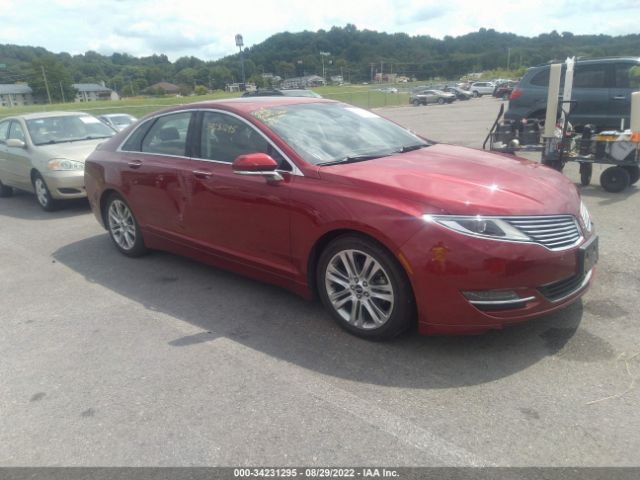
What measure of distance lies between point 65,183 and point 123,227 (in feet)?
9.69

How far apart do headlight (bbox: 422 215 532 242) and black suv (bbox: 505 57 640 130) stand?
7.85 metres

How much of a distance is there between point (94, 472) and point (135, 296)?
2.32 meters

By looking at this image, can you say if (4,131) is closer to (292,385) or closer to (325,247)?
(325,247)

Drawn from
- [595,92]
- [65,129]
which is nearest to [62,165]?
[65,129]

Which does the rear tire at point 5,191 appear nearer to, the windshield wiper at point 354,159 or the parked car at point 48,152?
the parked car at point 48,152

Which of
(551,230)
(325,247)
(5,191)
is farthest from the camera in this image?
(5,191)

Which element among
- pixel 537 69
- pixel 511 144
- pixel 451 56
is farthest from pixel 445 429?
pixel 451 56

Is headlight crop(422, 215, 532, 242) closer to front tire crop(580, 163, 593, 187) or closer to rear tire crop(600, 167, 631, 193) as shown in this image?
rear tire crop(600, 167, 631, 193)

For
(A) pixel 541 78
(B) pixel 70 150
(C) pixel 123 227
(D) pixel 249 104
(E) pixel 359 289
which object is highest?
(D) pixel 249 104

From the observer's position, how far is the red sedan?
309cm

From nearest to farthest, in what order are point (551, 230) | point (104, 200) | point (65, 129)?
point (551, 230), point (104, 200), point (65, 129)

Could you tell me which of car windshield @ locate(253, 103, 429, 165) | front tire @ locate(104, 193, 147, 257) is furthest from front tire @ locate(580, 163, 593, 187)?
front tire @ locate(104, 193, 147, 257)

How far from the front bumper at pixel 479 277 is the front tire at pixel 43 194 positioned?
276 inches

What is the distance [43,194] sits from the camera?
8.37 m
